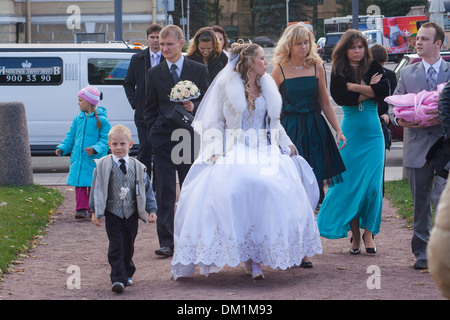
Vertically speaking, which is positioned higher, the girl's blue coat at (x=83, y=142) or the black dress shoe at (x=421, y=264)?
the girl's blue coat at (x=83, y=142)

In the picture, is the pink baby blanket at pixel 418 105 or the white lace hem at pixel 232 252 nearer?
the white lace hem at pixel 232 252

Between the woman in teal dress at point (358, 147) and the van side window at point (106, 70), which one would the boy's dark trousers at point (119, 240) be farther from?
the van side window at point (106, 70)

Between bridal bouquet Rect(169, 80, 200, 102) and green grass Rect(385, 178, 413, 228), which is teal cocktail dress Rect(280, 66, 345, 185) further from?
green grass Rect(385, 178, 413, 228)

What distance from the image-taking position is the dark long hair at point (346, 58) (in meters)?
8.24

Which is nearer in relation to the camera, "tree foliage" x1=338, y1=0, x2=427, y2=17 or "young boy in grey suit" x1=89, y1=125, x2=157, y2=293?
"young boy in grey suit" x1=89, y1=125, x2=157, y2=293

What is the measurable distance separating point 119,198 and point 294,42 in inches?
93.0

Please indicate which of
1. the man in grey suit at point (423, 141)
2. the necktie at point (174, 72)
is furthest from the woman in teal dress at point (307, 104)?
the necktie at point (174, 72)

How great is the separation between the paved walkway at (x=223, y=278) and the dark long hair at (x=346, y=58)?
1705 millimetres

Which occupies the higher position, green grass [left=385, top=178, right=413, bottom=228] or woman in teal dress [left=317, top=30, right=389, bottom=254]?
woman in teal dress [left=317, top=30, right=389, bottom=254]

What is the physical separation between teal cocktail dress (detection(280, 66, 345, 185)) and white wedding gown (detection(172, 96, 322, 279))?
1.20 m

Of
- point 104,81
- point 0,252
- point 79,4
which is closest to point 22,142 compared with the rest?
point 104,81

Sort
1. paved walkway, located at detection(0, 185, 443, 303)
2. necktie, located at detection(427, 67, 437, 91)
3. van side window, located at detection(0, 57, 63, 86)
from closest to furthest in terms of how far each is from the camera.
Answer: paved walkway, located at detection(0, 185, 443, 303), necktie, located at detection(427, 67, 437, 91), van side window, located at detection(0, 57, 63, 86)

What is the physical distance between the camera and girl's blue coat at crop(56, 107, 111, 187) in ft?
33.7

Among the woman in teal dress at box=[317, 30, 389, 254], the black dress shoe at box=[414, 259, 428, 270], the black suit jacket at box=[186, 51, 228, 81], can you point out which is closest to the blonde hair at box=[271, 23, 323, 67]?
the woman in teal dress at box=[317, 30, 389, 254]
